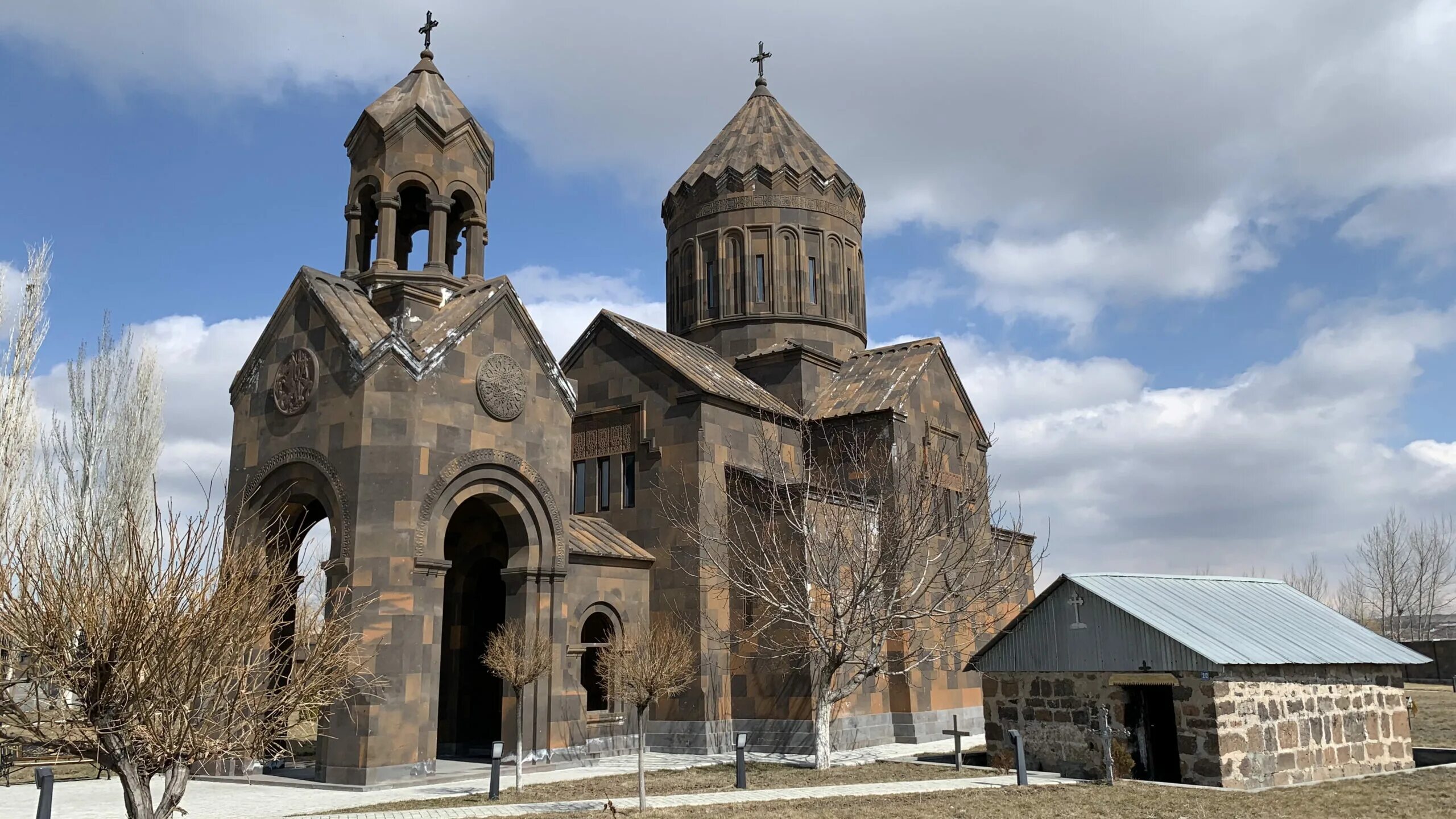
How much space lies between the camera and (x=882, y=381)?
26281 mm

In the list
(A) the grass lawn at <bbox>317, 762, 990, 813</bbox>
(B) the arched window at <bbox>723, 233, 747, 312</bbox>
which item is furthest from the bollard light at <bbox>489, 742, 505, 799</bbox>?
(B) the arched window at <bbox>723, 233, 747, 312</bbox>

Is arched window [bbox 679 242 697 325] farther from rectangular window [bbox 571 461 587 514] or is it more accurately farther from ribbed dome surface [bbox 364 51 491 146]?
ribbed dome surface [bbox 364 51 491 146]

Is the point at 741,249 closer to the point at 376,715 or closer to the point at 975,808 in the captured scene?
the point at 376,715

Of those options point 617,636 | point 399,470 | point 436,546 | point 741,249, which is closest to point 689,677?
point 617,636

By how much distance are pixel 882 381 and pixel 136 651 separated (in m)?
20.3

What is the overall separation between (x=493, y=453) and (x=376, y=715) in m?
4.86

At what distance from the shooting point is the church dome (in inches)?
1142

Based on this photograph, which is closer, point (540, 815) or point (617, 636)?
point (540, 815)

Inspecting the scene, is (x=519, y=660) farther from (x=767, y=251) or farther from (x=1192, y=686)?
(x=767, y=251)

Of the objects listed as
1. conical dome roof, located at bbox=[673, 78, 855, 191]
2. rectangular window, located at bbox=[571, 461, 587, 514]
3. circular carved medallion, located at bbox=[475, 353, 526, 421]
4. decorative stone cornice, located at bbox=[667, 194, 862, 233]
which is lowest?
rectangular window, located at bbox=[571, 461, 587, 514]

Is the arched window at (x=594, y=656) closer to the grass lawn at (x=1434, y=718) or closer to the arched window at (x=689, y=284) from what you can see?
the arched window at (x=689, y=284)

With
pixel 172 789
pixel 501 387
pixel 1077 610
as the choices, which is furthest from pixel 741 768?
pixel 172 789

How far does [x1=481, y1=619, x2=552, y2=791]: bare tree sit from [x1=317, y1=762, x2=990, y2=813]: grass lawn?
95 cm

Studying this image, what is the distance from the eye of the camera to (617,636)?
22.0 meters
